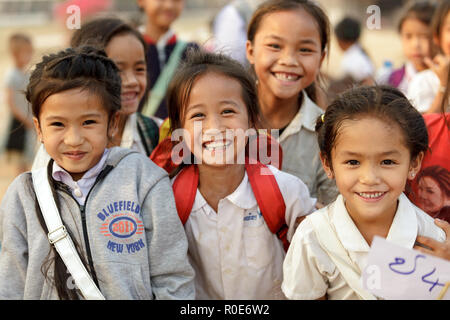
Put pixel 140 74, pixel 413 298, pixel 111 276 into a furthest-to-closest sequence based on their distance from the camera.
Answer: pixel 140 74 < pixel 111 276 < pixel 413 298

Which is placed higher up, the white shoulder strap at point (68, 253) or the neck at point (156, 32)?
the neck at point (156, 32)

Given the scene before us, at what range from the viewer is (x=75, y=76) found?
2.17 m

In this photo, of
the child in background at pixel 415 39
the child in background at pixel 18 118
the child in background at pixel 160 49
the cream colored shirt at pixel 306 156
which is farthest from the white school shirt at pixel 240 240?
the child in background at pixel 18 118

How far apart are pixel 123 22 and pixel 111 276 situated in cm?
144

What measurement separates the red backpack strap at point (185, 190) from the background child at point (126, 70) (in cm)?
44

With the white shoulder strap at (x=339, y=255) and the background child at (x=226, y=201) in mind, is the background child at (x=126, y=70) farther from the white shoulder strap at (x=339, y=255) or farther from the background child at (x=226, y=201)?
the white shoulder strap at (x=339, y=255)

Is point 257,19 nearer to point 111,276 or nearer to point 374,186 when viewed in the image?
point 374,186

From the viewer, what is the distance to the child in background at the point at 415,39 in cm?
450

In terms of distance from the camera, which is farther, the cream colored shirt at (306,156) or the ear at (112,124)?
the cream colored shirt at (306,156)

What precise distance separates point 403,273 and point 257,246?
2.10ft

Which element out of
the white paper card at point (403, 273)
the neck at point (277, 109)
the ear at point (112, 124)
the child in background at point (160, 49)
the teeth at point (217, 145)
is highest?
the child in background at point (160, 49)

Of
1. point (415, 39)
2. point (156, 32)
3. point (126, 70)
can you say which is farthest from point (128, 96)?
point (415, 39)

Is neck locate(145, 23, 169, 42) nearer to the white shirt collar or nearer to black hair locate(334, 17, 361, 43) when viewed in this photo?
the white shirt collar
